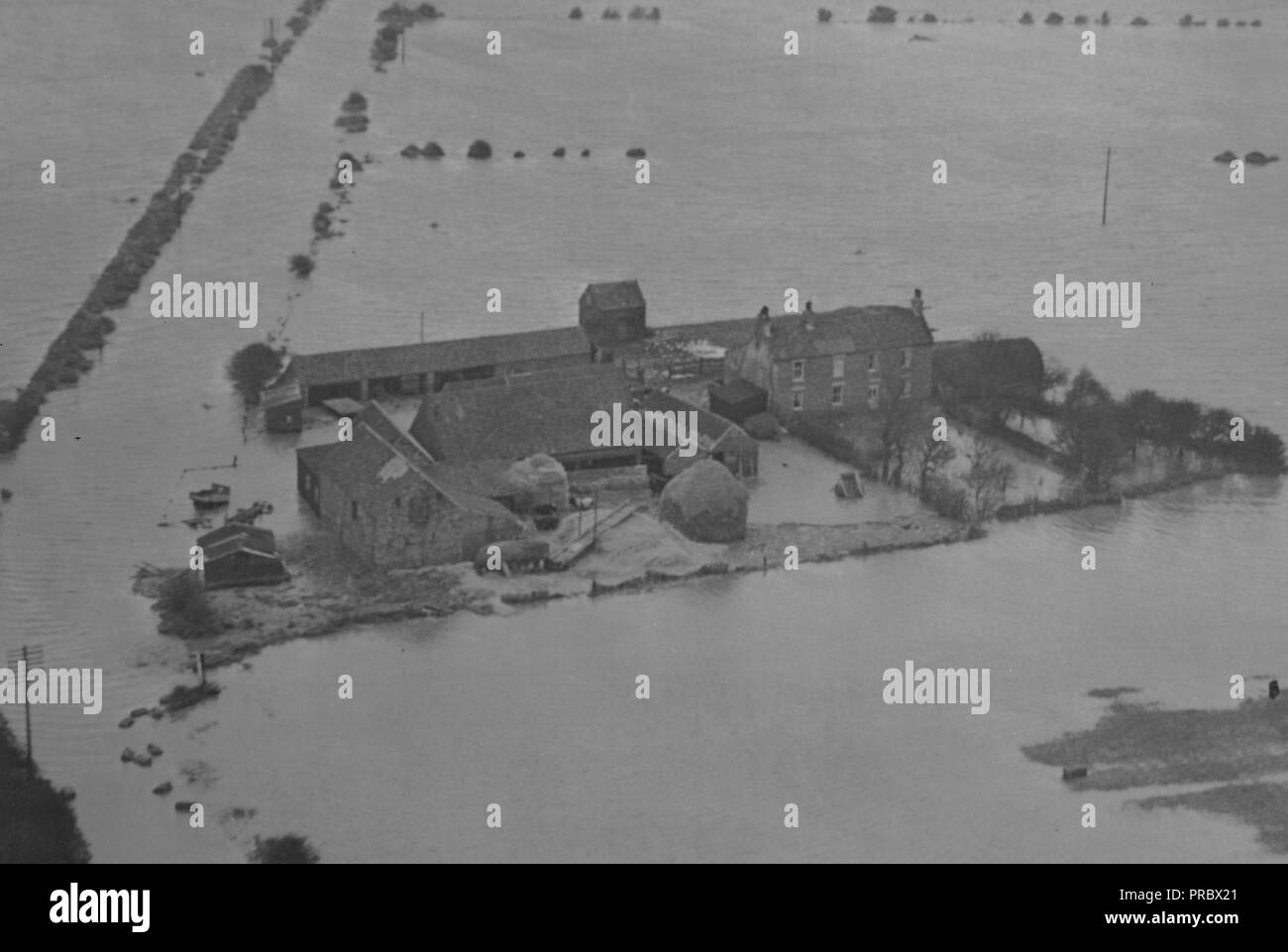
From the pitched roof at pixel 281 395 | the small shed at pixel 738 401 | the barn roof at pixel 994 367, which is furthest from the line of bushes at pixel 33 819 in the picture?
the barn roof at pixel 994 367

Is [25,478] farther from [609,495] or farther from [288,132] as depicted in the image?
[288,132]

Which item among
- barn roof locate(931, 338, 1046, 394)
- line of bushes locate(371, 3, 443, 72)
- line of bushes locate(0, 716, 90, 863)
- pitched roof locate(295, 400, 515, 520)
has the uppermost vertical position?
line of bushes locate(371, 3, 443, 72)

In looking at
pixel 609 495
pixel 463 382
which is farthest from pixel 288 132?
pixel 609 495

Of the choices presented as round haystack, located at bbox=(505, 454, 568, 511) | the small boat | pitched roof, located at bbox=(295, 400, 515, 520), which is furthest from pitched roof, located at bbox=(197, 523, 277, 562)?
round haystack, located at bbox=(505, 454, 568, 511)
